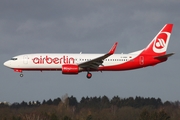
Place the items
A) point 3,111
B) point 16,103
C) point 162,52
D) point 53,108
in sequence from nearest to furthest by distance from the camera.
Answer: point 162,52
point 3,111
point 53,108
point 16,103

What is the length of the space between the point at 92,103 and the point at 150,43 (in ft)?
297

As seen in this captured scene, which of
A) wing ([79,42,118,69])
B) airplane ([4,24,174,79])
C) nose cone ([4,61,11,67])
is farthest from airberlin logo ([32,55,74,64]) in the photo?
nose cone ([4,61,11,67])

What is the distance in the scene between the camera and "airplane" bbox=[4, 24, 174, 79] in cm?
8150

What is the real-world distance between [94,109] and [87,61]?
7845 centimetres

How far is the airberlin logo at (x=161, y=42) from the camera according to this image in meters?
87.4

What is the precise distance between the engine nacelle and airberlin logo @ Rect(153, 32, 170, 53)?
13.8m

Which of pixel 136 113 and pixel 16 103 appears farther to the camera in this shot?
pixel 16 103

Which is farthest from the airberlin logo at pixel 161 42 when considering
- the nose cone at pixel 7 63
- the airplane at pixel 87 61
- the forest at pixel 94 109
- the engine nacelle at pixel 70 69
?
the forest at pixel 94 109

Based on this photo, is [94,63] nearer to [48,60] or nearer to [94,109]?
[48,60]

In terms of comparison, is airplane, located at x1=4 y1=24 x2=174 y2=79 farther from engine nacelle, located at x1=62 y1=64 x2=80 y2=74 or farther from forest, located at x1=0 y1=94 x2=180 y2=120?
forest, located at x1=0 y1=94 x2=180 y2=120

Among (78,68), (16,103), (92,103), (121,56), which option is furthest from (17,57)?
(92,103)

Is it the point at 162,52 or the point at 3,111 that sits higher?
the point at 162,52

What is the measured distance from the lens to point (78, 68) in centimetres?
8194

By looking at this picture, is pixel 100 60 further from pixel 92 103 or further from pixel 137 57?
pixel 92 103
